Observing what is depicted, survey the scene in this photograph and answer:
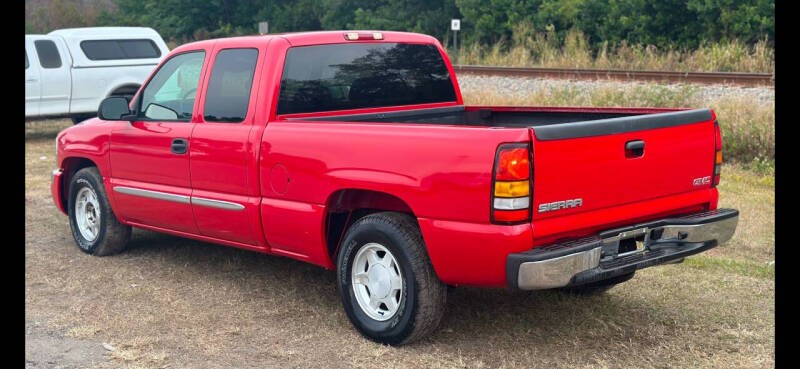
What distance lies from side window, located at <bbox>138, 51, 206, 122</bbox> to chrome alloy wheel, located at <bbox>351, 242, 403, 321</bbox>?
195 centimetres

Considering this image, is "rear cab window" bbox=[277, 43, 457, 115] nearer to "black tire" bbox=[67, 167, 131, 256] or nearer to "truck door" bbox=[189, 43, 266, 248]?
"truck door" bbox=[189, 43, 266, 248]

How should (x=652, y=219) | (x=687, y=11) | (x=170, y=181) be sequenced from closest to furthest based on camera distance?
(x=652, y=219) < (x=170, y=181) < (x=687, y=11)

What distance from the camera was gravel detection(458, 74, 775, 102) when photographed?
49.4 ft

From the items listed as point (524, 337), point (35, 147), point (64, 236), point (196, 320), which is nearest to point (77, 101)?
point (35, 147)

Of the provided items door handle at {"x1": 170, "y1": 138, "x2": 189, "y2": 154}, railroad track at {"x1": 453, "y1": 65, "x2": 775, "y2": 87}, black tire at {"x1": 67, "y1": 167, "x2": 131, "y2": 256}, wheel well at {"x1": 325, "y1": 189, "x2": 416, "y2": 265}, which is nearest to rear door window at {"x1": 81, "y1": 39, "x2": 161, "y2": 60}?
railroad track at {"x1": 453, "y1": 65, "x2": 775, "y2": 87}

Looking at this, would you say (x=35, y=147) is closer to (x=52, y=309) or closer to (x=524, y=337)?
(x=52, y=309)

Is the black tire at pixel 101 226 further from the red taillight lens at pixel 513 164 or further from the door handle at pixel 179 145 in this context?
the red taillight lens at pixel 513 164

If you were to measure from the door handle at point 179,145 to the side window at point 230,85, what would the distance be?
0.24m

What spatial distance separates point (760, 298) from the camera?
5824mm

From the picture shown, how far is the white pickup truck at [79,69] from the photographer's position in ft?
51.6

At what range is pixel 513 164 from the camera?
4305 millimetres

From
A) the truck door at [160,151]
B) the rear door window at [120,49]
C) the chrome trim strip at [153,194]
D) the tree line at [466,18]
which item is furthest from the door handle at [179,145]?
the tree line at [466,18]

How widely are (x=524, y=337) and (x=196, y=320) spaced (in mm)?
2087

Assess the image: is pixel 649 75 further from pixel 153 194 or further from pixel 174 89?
pixel 153 194
